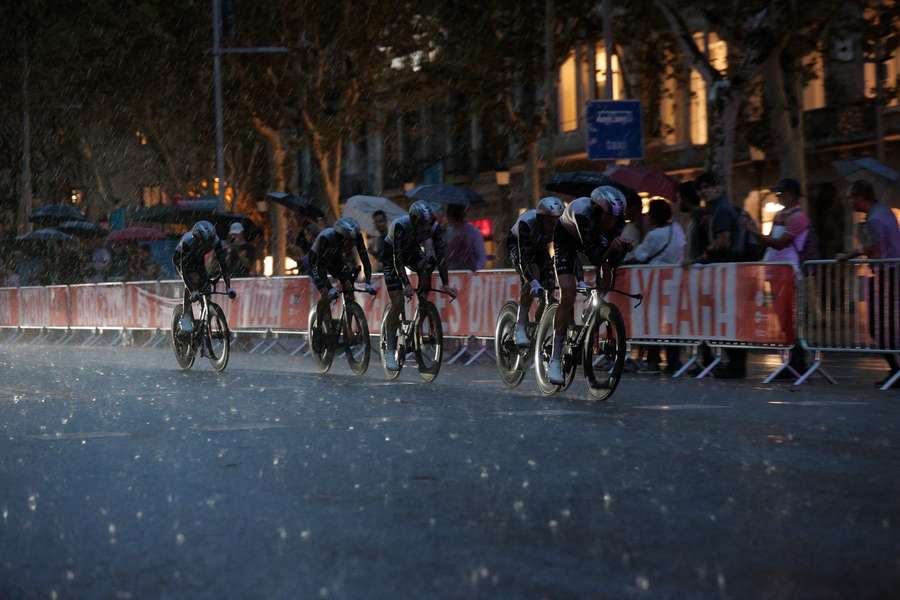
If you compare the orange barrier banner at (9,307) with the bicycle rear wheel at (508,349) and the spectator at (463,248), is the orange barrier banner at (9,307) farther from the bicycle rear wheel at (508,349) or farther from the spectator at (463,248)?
the bicycle rear wheel at (508,349)

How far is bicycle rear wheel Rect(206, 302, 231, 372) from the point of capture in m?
17.8

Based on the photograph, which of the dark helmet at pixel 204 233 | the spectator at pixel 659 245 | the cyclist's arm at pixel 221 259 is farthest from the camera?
the cyclist's arm at pixel 221 259

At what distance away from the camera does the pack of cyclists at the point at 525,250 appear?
12.4 meters

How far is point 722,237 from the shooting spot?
52.9 feet

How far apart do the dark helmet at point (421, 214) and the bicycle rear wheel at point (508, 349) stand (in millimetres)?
1199

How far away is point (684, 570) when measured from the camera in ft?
18.9

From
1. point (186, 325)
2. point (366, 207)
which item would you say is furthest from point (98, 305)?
point (186, 325)

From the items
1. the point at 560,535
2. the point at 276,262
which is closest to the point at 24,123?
the point at 276,262

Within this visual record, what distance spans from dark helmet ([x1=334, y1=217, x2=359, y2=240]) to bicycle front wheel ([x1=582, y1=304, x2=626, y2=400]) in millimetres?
4134

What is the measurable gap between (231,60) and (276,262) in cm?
562

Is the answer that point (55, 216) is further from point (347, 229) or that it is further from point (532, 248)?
point (532, 248)

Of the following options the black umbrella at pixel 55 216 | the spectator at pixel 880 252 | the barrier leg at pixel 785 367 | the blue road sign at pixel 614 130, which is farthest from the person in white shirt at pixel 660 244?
the black umbrella at pixel 55 216

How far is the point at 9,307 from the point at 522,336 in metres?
24.2

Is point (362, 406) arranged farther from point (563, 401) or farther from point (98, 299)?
point (98, 299)
